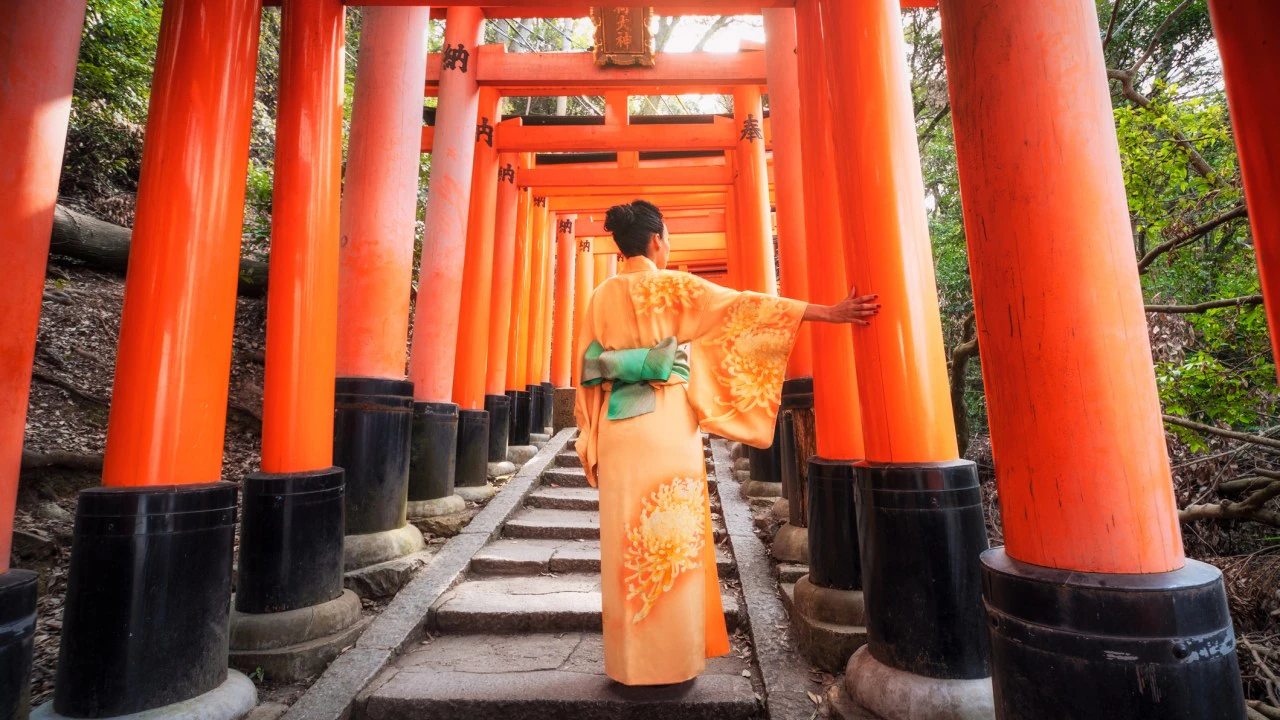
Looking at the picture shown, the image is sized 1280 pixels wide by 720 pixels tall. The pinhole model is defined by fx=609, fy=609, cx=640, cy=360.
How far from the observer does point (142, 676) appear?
208 cm

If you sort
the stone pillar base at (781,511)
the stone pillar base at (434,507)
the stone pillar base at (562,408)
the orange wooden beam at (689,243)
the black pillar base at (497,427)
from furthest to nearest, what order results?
the orange wooden beam at (689,243) < the stone pillar base at (562,408) < the black pillar base at (497,427) < the stone pillar base at (434,507) < the stone pillar base at (781,511)

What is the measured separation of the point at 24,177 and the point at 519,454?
551 centimetres

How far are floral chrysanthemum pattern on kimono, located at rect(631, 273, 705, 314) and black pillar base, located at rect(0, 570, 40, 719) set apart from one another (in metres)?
2.09

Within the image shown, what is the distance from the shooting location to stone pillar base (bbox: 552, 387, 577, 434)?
10859mm

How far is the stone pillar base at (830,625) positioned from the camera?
103 inches

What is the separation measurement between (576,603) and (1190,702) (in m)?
2.62

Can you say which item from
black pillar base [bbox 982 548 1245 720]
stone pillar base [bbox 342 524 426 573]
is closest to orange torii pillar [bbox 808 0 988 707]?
black pillar base [bbox 982 548 1245 720]

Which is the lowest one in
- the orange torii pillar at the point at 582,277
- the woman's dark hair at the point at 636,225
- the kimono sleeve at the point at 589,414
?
the kimono sleeve at the point at 589,414

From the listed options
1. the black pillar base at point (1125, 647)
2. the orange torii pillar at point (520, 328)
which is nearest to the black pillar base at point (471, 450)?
the orange torii pillar at point (520, 328)

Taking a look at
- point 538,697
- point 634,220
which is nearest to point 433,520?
point 538,697

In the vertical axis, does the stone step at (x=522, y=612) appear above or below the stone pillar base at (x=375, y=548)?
below

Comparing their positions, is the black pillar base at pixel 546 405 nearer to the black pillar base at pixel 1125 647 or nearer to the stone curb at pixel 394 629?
the stone curb at pixel 394 629

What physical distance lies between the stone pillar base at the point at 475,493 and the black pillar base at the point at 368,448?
1.36m

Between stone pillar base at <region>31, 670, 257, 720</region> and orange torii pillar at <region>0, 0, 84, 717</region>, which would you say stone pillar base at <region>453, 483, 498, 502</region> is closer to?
stone pillar base at <region>31, 670, 257, 720</region>
